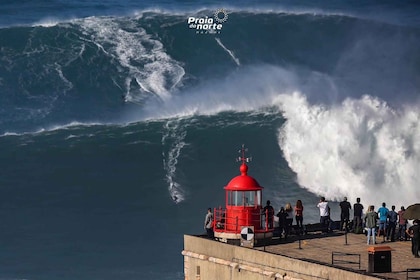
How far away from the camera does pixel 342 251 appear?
92.1ft

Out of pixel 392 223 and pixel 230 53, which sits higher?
pixel 230 53

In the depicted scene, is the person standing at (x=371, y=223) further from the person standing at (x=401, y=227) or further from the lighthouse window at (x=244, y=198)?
the lighthouse window at (x=244, y=198)

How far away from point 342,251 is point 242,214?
2.11 metres

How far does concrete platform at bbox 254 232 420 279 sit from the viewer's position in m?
26.2

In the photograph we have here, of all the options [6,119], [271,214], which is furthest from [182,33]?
[271,214]

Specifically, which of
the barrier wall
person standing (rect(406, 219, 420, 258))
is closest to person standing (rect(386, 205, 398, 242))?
person standing (rect(406, 219, 420, 258))

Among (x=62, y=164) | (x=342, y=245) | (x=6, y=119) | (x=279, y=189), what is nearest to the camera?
(x=342, y=245)

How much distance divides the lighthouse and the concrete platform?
38 centimetres

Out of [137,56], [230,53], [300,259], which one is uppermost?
[230,53]

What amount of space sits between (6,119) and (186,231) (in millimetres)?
13416

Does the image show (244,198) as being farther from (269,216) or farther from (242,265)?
(242,265)

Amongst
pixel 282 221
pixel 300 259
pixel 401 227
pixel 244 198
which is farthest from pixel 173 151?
pixel 300 259

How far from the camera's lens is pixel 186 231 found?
3994 centimetres

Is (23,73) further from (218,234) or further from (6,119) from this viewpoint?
(218,234)
